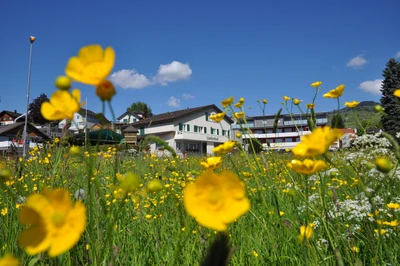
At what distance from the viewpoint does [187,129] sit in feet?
103

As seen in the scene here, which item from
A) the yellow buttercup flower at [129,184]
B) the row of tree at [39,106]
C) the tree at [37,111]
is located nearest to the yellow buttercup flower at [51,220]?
the yellow buttercup flower at [129,184]

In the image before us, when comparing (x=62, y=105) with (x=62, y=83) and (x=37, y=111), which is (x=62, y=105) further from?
(x=37, y=111)

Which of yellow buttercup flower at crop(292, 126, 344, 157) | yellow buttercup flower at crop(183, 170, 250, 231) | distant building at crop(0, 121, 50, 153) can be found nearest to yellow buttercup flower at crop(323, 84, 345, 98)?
yellow buttercup flower at crop(292, 126, 344, 157)

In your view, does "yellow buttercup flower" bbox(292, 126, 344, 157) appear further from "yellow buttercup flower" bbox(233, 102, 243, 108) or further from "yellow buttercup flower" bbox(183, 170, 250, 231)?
"yellow buttercup flower" bbox(233, 102, 243, 108)

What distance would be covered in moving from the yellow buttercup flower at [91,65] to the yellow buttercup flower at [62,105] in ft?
0.21

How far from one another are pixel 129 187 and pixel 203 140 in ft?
108

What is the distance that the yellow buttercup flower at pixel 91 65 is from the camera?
21.5 inches

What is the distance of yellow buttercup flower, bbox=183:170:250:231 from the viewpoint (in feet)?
1.37

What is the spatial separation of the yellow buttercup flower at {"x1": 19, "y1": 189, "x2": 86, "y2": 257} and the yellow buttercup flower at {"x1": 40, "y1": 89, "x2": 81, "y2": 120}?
0.20 metres

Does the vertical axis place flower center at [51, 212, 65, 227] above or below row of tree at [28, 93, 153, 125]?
below

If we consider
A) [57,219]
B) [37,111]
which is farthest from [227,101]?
[37,111]

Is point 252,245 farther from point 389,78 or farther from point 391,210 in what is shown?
point 389,78

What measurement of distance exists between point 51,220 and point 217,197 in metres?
0.24

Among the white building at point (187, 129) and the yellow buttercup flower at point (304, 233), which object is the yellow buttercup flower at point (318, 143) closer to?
the yellow buttercup flower at point (304, 233)
